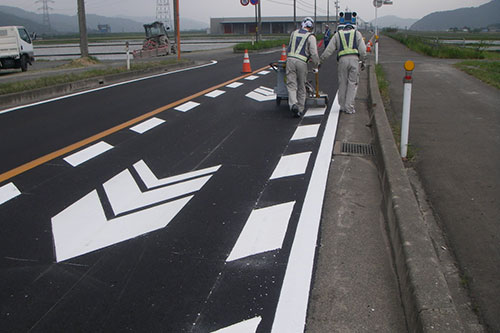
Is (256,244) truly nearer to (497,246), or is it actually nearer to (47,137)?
(497,246)

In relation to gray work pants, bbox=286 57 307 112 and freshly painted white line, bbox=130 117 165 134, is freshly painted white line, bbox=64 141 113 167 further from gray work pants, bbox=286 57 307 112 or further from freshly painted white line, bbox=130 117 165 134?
gray work pants, bbox=286 57 307 112

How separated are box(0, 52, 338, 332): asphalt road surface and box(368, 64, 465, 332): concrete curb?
2.28 ft

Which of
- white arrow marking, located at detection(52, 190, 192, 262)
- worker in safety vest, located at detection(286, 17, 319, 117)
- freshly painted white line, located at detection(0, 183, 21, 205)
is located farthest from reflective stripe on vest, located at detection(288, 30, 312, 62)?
freshly painted white line, located at detection(0, 183, 21, 205)

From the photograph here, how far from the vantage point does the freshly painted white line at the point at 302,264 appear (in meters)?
3.08

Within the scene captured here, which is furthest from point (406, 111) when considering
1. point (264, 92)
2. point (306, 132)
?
point (264, 92)

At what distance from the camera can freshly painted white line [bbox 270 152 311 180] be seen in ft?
19.5

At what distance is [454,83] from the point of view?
45.4ft

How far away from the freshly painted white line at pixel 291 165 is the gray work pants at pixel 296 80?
2.81 m

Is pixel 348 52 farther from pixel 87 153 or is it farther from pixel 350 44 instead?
pixel 87 153

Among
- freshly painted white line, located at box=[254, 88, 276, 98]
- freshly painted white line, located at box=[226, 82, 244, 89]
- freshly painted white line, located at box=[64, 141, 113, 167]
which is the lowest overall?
freshly painted white line, located at box=[64, 141, 113, 167]

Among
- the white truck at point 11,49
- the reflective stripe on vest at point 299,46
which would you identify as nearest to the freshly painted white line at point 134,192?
the reflective stripe on vest at point 299,46

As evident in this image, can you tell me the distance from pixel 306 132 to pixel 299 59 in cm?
177

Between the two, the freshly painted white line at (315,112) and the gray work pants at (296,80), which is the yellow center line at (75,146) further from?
the freshly painted white line at (315,112)

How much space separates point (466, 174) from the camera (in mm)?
5707
